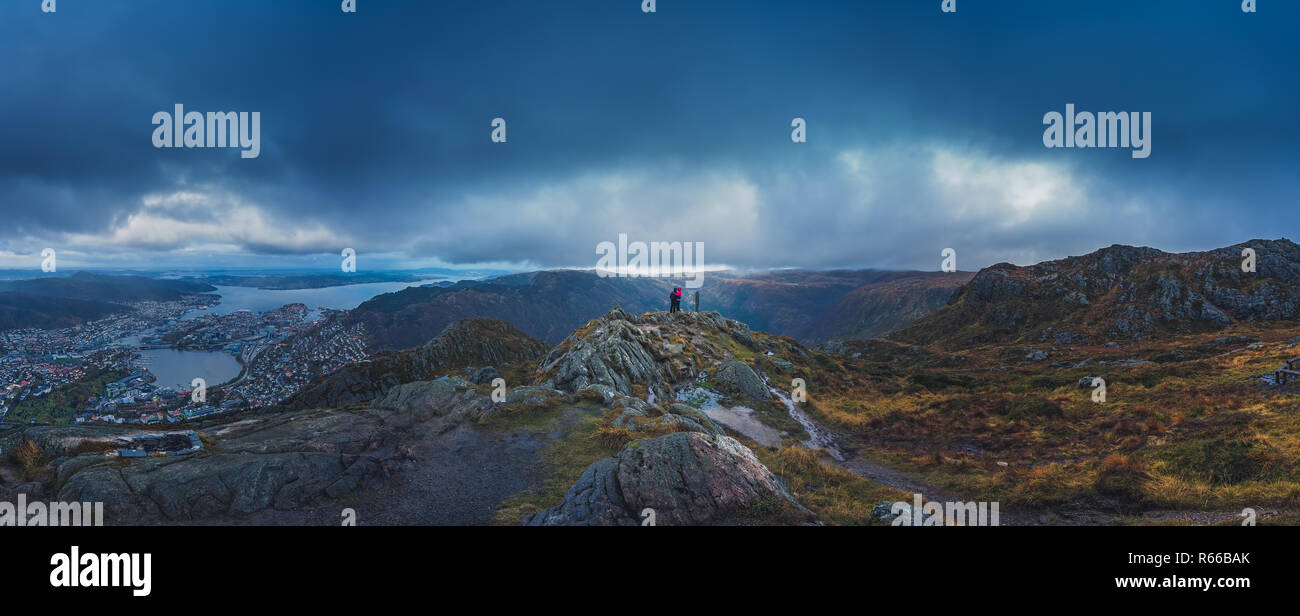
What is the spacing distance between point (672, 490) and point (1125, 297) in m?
152

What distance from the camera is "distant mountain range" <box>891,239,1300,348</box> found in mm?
89188

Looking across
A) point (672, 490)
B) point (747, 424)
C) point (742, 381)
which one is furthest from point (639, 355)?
point (672, 490)

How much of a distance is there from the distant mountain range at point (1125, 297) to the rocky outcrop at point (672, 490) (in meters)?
126

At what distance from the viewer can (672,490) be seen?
11656mm

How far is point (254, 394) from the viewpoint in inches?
5837

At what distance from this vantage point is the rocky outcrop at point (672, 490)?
11.2 m

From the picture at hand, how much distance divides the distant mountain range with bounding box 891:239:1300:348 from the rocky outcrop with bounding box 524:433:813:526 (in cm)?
12583

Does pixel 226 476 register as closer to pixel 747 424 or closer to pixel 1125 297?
pixel 747 424

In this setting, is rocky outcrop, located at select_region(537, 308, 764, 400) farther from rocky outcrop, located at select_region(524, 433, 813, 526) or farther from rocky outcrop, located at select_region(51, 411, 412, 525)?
rocky outcrop, located at select_region(524, 433, 813, 526)

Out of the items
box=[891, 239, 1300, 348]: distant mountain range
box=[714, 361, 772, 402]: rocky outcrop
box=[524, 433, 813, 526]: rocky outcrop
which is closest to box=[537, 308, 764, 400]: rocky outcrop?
box=[714, 361, 772, 402]: rocky outcrop
